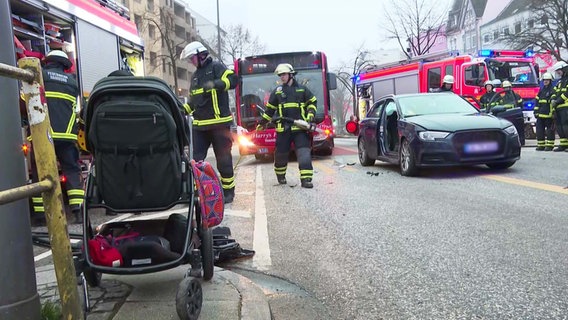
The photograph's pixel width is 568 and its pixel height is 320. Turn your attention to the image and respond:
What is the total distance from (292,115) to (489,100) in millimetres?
7698

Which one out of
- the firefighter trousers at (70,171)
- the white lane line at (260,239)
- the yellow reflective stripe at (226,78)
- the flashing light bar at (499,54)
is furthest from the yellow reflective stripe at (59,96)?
the flashing light bar at (499,54)

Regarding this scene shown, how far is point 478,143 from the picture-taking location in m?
8.19

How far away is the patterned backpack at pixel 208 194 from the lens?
3.32m

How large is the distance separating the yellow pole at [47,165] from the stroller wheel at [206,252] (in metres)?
1.18

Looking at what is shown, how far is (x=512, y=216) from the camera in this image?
5.35m

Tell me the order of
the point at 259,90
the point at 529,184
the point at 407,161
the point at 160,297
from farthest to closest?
the point at 259,90 → the point at 407,161 → the point at 529,184 → the point at 160,297

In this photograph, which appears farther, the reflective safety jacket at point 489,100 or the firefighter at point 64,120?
the reflective safety jacket at point 489,100

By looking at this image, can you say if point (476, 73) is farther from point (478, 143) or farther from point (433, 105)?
point (478, 143)

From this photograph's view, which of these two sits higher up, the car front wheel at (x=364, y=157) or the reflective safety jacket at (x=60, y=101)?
the reflective safety jacket at (x=60, y=101)

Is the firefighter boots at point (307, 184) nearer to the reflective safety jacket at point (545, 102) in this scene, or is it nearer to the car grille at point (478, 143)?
the car grille at point (478, 143)

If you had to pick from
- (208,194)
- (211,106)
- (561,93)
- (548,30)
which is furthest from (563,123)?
(548,30)

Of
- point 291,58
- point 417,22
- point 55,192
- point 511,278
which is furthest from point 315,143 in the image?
point 417,22

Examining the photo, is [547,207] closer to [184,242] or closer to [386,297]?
[386,297]

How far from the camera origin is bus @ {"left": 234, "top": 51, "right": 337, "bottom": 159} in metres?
14.0
